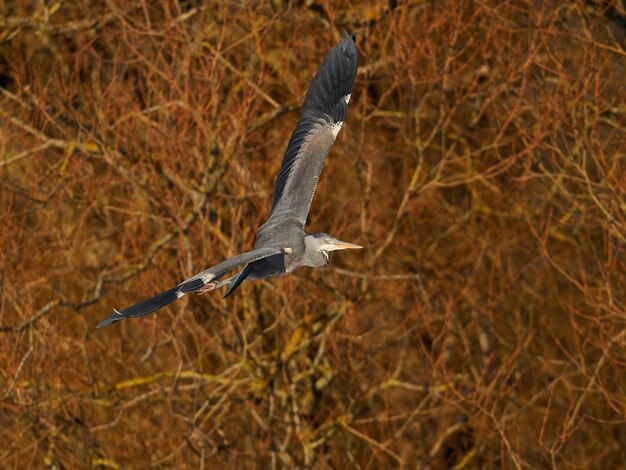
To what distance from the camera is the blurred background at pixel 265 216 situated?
31.6 feet

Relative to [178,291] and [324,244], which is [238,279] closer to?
[178,291]

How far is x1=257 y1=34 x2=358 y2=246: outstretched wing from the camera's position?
740 cm

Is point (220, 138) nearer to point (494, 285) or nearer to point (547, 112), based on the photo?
point (547, 112)

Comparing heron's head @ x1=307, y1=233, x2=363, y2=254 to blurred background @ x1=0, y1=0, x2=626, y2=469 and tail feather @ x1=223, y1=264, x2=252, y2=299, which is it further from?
blurred background @ x1=0, y1=0, x2=626, y2=469

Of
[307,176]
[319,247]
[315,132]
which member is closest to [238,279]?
[319,247]

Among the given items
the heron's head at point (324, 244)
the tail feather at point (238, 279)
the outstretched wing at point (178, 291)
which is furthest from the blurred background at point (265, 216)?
the outstretched wing at point (178, 291)

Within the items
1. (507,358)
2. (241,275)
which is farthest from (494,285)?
(241,275)

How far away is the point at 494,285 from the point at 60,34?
16.4ft

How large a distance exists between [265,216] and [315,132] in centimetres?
193

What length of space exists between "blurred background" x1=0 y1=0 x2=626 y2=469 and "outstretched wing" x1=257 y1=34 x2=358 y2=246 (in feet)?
5.35

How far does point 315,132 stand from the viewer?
7645 millimetres

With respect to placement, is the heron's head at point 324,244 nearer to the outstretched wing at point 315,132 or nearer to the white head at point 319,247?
the white head at point 319,247

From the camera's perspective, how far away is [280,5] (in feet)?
36.6

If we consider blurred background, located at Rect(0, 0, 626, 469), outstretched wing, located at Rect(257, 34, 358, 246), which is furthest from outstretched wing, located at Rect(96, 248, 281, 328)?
blurred background, located at Rect(0, 0, 626, 469)
